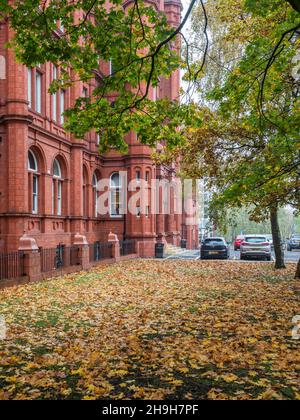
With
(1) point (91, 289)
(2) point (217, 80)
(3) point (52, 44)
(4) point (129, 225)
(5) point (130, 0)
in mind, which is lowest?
(1) point (91, 289)

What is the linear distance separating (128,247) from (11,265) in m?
13.9

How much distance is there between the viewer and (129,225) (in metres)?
29.4

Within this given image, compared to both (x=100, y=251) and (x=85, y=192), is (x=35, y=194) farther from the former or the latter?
(x=85, y=192)

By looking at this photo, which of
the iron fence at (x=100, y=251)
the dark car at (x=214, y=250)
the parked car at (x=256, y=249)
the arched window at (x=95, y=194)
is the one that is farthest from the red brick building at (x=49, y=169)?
the parked car at (x=256, y=249)

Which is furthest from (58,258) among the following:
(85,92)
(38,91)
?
(85,92)

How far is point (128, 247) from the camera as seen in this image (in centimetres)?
2742

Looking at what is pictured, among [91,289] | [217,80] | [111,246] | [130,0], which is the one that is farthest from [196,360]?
[130,0]

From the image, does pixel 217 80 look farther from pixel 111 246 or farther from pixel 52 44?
pixel 52 44

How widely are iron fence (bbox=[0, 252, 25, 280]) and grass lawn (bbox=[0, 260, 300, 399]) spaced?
1.26 m

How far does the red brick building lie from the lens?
683 inches

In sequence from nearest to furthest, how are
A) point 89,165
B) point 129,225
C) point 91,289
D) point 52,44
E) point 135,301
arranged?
point 52,44 < point 135,301 < point 91,289 < point 89,165 < point 129,225

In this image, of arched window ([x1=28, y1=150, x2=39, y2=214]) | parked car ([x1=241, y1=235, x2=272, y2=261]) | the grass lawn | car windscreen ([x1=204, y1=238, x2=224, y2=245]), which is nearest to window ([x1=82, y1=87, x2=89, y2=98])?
arched window ([x1=28, y1=150, x2=39, y2=214])

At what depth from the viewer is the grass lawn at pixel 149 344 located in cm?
459
